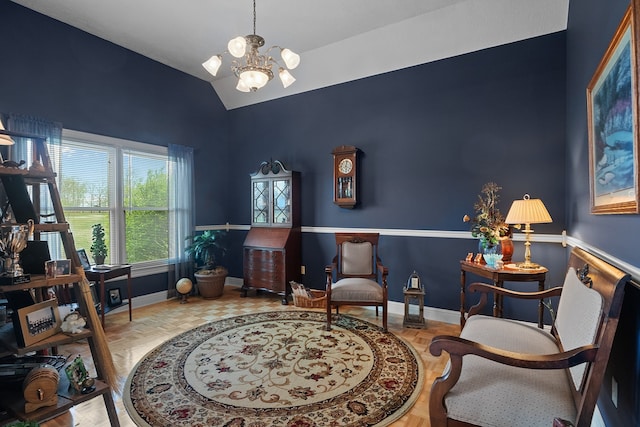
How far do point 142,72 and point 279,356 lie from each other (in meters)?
4.06

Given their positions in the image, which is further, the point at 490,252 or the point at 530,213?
the point at 490,252

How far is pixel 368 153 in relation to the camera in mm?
4035

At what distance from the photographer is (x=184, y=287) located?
4305 millimetres

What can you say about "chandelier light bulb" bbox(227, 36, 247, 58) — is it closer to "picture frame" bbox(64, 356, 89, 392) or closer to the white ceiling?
the white ceiling

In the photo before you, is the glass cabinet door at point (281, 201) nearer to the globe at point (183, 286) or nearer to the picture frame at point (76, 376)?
the globe at point (183, 286)


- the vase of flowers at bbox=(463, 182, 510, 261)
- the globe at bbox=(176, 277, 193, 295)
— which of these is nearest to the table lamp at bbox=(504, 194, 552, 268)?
the vase of flowers at bbox=(463, 182, 510, 261)

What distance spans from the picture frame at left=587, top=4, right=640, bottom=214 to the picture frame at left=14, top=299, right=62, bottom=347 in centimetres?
266

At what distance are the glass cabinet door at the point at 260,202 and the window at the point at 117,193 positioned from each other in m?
1.28

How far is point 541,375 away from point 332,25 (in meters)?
3.62

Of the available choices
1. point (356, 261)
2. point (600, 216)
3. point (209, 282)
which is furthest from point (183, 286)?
point (600, 216)

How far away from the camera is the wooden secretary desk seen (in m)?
4.32

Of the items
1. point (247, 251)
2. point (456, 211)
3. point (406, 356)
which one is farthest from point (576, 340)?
point (247, 251)

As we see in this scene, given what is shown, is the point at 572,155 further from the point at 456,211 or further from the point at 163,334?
the point at 163,334

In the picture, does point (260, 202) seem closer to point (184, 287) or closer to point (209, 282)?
point (209, 282)
